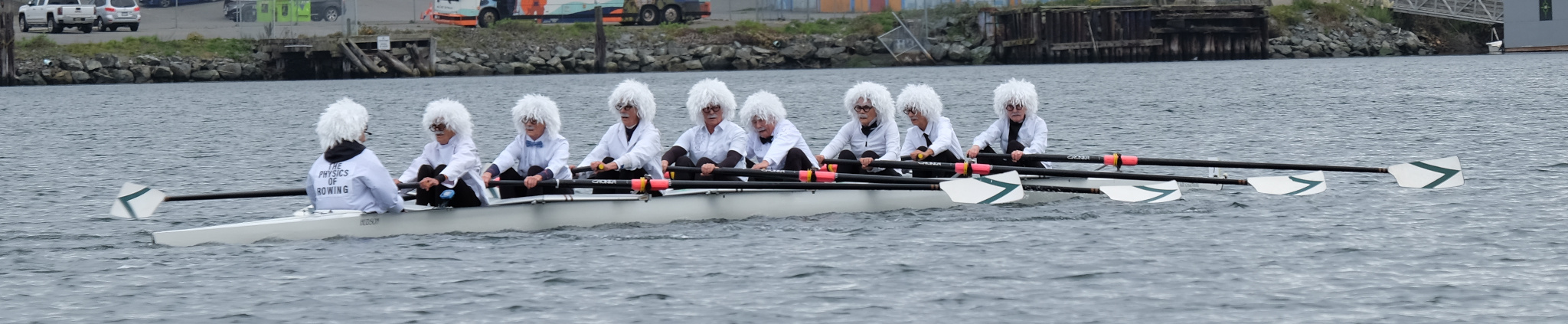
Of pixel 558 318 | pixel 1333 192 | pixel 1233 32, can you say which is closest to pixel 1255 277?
pixel 558 318

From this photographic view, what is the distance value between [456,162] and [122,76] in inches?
1924

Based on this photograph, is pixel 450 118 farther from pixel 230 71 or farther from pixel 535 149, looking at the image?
pixel 230 71

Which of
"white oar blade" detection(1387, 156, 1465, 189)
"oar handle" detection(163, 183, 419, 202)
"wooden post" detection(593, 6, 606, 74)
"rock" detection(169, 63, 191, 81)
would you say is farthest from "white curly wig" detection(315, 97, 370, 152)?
"rock" detection(169, 63, 191, 81)

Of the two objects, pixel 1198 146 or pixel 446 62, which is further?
pixel 446 62

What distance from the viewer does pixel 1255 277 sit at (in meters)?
11.8

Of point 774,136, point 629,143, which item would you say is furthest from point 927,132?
point 629,143

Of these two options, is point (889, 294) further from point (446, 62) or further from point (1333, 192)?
point (446, 62)

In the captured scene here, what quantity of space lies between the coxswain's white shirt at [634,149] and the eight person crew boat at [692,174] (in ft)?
0.05

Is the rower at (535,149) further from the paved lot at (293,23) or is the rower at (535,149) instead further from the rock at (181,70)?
the rock at (181,70)

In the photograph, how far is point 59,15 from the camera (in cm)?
5947

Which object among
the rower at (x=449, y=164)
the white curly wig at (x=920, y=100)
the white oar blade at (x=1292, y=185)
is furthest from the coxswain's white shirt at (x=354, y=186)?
the white oar blade at (x=1292, y=185)

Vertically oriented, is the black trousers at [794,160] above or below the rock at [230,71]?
below

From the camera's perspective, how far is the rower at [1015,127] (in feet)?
53.6

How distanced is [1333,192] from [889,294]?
8.01 metres
